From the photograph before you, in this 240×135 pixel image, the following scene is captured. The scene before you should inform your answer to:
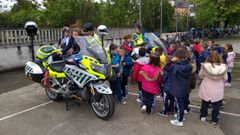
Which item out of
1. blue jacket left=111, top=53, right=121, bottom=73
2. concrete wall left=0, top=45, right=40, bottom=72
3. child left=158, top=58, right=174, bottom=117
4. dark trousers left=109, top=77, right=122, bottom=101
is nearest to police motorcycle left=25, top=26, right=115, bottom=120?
blue jacket left=111, top=53, right=121, bottom=73

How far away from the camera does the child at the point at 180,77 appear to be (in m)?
4.29

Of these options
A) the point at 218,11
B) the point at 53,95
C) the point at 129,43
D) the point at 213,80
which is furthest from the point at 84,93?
the point at 218,11

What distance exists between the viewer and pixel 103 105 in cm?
464

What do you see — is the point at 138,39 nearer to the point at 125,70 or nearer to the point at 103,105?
the point at 125,70

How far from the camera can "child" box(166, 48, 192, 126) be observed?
4293 millimetres

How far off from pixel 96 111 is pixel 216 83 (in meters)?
2.21

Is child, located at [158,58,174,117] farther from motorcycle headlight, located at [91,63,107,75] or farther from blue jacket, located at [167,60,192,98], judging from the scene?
motorcycle headlight, located at [91,63,107,75]

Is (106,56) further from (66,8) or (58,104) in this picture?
(66,8)

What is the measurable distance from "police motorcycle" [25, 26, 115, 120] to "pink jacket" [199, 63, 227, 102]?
1.66 m

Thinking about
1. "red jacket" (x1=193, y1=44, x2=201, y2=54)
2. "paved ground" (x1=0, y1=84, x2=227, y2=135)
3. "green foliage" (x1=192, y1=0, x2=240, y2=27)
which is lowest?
"paved ground" (x1=0, y1=84, x2=227, y2=135)

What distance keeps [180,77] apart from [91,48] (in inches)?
66.7

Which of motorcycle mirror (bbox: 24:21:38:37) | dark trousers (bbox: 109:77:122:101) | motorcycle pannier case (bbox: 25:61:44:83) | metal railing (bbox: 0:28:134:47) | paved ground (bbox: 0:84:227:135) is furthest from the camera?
metal railing (bbox: 0:28:134:47)

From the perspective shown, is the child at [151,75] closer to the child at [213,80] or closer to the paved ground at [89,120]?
the paved ground at [89,120]

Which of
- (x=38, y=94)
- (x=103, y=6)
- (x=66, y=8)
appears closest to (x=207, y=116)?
(x=38, y=94)
